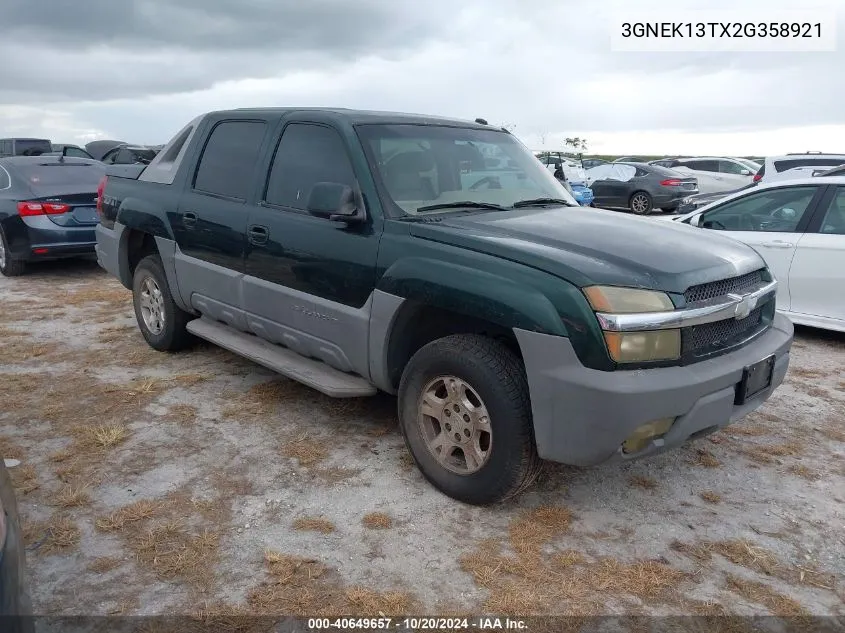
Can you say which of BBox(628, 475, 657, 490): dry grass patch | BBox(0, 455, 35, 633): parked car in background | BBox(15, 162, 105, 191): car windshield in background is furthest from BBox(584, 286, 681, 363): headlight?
BBox(15, 162, 105, 191): car windshield in background

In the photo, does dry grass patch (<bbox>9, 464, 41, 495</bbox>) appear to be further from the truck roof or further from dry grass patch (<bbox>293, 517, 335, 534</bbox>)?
the truck roof

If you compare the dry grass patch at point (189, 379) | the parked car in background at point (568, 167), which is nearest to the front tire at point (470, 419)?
the dry grass patch at point (189, 379)

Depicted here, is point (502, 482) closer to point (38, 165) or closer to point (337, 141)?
point (337, 141)

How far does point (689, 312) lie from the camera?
3.03 m

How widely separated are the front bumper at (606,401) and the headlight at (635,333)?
0.07 m

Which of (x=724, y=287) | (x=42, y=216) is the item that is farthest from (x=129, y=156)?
(x=724, y=287)

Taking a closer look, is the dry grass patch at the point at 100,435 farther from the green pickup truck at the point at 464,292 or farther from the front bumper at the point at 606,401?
the front bumper at the point at 606,401

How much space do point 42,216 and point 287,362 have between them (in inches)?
233

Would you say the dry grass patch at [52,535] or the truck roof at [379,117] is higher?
the truck roof at [379,117]

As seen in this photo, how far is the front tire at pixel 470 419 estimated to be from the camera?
3.14 meters

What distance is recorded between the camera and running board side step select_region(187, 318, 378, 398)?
3.91m

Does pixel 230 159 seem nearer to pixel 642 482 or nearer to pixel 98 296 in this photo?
pixel 642 482

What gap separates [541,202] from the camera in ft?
14.1

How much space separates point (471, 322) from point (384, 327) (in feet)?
1.46
